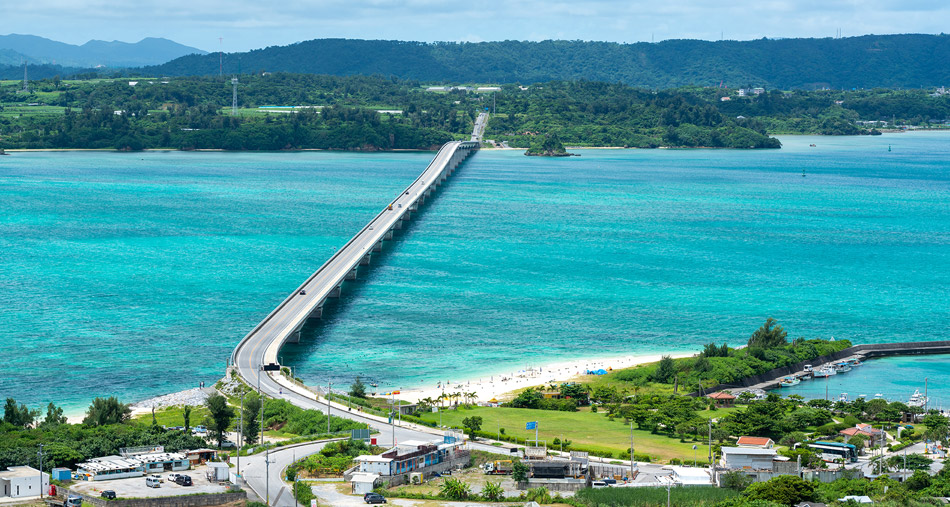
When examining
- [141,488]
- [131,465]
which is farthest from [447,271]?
[141,488]

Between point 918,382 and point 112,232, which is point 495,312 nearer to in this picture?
point 918,382

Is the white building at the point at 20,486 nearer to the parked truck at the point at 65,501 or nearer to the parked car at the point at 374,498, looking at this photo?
the parked truck at the point at 65,501

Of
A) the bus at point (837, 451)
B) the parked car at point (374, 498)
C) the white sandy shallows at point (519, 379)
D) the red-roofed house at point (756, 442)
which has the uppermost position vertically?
the parked car at point (374, 498)

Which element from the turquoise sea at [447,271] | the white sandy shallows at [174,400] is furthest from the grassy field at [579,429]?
the white sandy shallows at [174,400]

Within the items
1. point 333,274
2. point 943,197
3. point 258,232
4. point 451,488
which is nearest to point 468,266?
point 333,274

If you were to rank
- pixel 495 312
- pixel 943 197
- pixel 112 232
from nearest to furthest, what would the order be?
pixel 495 312, pixel 112 232, pixel 943 197

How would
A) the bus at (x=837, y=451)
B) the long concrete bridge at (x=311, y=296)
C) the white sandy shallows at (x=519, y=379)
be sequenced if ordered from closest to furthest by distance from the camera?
1. the bus at (x=837, y=451)
2. the white sandy shallows at (x=519, y=379)
3. the long concrete bridge at (x=311, y=296)

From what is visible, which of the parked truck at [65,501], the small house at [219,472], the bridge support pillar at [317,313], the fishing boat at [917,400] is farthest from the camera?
the bridge support pillar at [317,313]
